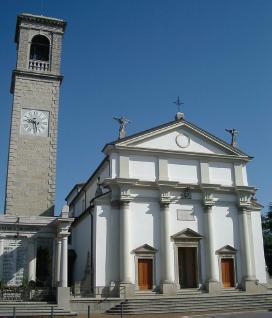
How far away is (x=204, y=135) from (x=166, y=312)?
1404cm

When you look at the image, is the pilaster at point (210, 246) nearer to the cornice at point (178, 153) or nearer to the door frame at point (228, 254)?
the door frame at point (228, 254)

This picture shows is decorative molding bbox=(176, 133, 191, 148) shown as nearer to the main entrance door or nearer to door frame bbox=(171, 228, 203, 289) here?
door frame bbox=(171, 228, 203, 289)

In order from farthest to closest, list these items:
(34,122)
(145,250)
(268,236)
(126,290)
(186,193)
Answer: (268,236) → (186,193) → (34,122) → (145,250) → (126,290)

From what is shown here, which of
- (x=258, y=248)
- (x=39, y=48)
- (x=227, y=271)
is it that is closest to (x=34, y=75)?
(x=39, y=48)

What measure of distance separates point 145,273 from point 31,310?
9.01 m

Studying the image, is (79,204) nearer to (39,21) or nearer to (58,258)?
(58,258)

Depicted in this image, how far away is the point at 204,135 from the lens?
32.3 meters

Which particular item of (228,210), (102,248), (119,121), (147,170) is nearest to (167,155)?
(147,170)

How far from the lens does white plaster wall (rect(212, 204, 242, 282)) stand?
30.5m

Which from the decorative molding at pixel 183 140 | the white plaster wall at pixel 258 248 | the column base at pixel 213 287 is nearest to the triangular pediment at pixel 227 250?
the white plaster wall at pixel 258 248

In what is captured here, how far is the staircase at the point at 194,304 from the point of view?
24203mm

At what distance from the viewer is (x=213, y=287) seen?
→ 2867cm

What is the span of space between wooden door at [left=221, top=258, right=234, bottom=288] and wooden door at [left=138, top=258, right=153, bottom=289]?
5.61 meters

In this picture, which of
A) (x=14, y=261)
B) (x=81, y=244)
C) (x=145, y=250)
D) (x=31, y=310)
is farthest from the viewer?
(x=81, y=244)
